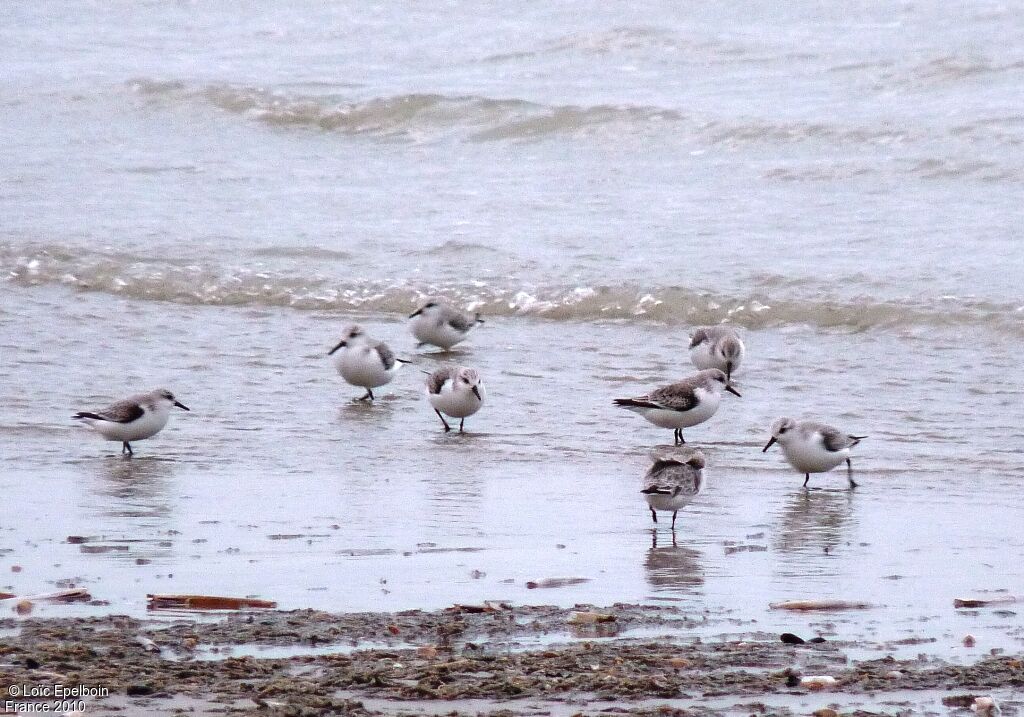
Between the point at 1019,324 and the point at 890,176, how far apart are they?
5383 mm

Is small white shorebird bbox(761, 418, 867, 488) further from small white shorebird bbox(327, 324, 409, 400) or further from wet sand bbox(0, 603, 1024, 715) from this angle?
small white shorebird bbox(327, 324, 409, 400)

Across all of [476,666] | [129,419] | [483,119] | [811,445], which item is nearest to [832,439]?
[811,445]

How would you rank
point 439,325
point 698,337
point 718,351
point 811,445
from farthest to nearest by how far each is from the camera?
1. point 439,325
2. point 698,337
3. point 718,351
4. point 811,445

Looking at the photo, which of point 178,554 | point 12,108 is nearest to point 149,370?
point 178,554

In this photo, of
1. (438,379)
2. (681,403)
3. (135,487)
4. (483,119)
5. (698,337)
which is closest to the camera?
(135,487)

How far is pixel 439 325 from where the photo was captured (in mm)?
13086

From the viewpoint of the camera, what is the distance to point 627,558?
7004 millimetres

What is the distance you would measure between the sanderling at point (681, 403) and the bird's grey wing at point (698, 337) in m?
1.96

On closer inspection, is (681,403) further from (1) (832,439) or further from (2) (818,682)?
(2) (818,682)

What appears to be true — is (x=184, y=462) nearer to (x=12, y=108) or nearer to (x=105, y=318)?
(x=105, y=318)

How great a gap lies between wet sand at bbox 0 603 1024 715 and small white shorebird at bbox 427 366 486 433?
4411 millimetres

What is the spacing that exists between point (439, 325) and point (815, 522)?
572cm

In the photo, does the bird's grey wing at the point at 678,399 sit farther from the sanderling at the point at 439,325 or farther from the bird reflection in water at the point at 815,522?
the sanderling at the point at 439,325

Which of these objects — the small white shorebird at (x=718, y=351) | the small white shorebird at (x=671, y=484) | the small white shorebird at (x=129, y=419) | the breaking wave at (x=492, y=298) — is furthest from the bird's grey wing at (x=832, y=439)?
the breaking wave at (x=492, y=298)
